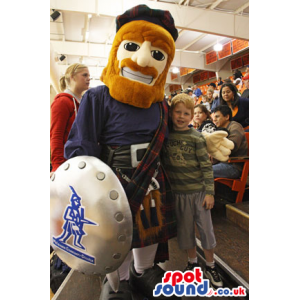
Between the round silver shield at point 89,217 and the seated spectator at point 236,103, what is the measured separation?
447 mm

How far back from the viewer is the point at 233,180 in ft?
2.34

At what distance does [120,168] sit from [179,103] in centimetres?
27

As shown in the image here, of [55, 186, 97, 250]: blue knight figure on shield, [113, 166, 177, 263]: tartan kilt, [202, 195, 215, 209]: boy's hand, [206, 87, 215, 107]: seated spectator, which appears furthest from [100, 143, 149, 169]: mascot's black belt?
[206, 87, 215, 107]: seated spectator

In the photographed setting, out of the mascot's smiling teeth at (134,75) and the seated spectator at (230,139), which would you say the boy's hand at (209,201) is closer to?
the seated spectator at (230,139)

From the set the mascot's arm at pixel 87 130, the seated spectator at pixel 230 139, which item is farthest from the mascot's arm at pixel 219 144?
the mascot's arm at pixel 87 130

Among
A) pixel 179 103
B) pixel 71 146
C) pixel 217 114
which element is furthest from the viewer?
pixel 217 114

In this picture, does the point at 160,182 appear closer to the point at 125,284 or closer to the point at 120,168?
the point at 120,168

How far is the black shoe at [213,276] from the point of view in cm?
59

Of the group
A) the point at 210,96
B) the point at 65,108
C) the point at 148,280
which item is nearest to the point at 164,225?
the point at 148,280

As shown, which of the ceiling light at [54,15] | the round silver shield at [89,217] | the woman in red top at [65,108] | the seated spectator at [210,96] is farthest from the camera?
the seated spectator at [210,96]

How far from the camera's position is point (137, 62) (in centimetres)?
54

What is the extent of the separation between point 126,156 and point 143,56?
0.26m

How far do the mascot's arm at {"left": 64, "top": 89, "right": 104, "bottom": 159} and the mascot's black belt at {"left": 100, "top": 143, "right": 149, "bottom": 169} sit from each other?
0.13ft
